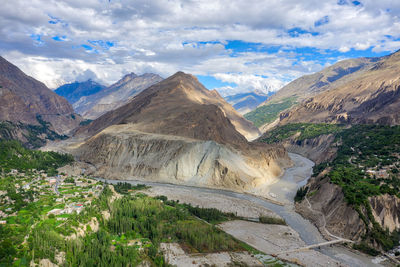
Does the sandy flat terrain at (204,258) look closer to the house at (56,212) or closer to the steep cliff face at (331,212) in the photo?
the house at (56,212)

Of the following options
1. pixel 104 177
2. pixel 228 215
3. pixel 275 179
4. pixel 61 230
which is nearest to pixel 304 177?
pixel 275 179

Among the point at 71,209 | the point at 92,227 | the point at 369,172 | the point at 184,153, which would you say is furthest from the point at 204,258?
the point at 184,153

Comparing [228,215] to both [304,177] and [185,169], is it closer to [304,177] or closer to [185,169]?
[185,169]

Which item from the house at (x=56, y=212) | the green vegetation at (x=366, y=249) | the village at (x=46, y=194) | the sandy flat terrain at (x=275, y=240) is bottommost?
the sandy flat terrain at (x=275, y=240)

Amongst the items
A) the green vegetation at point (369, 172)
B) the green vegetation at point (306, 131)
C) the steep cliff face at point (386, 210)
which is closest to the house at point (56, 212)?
the green vegetation at point (369, 172)

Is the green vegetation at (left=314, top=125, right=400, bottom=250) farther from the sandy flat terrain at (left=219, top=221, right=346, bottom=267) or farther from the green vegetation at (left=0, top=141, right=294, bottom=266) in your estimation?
the green vegetation at (left=0, top=141, right=294, bottom=266)

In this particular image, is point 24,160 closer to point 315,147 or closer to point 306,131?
point 315,147
